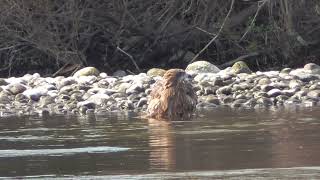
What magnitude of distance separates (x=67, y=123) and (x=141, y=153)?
149 inches

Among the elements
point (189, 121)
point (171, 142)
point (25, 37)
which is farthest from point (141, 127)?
point (25, 37)

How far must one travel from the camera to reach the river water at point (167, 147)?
6.93 metres

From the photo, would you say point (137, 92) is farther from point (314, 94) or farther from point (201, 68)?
point (201, 68)

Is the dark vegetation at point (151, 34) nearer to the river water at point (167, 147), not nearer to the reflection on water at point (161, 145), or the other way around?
the river water at point (167, 147)

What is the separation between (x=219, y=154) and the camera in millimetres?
7844

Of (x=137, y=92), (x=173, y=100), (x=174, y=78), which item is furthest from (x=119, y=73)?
(x=173, y=100)

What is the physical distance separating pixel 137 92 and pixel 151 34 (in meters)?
7.35

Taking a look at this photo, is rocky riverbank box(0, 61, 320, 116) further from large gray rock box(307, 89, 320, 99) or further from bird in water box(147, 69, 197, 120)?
bird in water box(147, 69, 197, 120)

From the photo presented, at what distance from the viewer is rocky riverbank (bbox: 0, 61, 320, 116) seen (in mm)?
14047

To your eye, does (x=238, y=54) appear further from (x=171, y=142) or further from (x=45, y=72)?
(x=171, y=142)

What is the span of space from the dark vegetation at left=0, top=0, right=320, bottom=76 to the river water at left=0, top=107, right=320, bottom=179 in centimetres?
950

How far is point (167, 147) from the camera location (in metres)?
8.52

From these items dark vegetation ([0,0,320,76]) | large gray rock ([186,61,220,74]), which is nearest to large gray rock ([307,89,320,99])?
large gray rock ([186,61,220,74])

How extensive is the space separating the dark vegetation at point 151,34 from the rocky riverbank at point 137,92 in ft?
12.4
